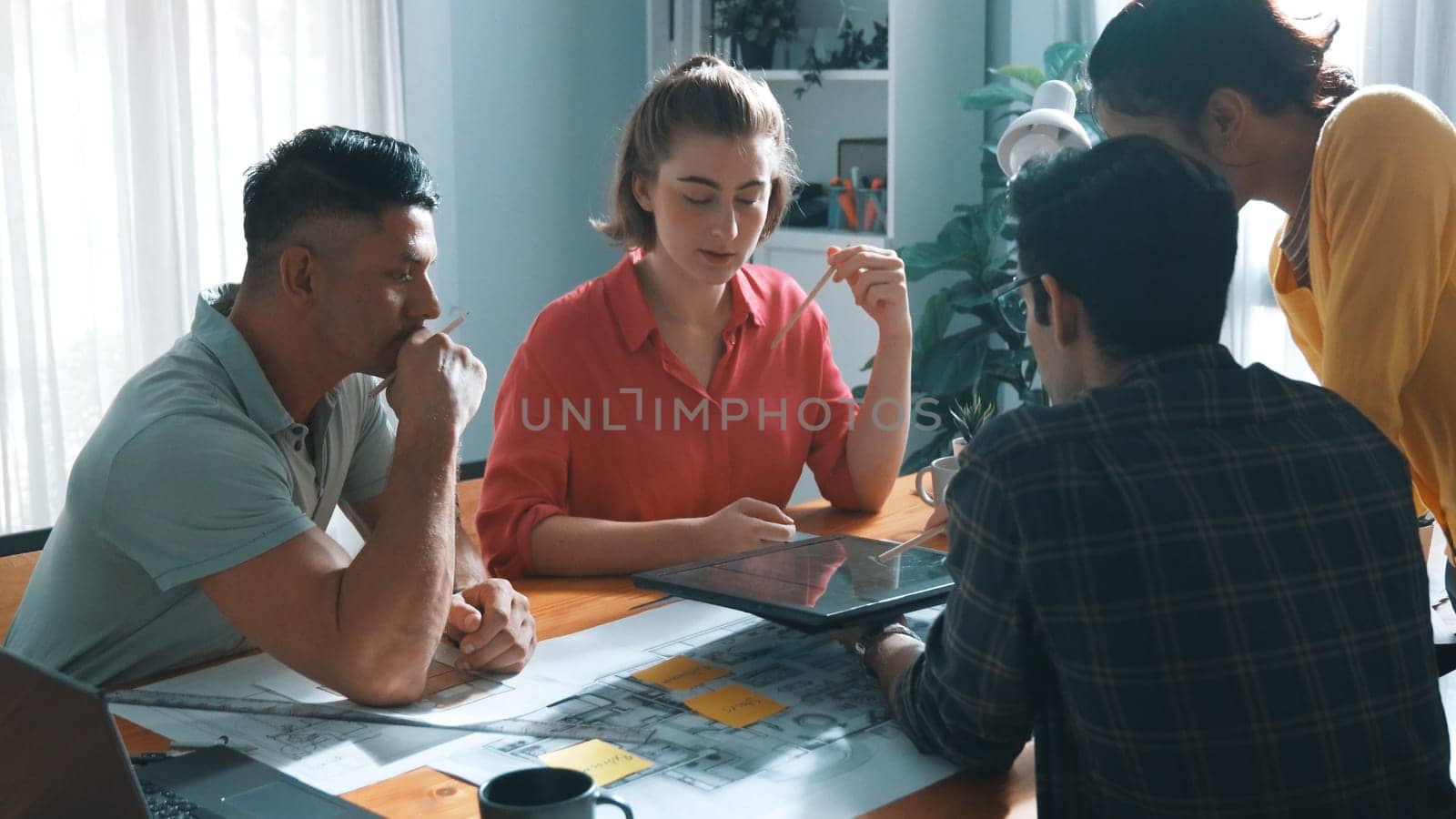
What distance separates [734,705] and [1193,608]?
18.0 inches

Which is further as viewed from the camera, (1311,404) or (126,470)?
(126,470)

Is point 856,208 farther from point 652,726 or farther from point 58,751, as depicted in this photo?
point 58,751

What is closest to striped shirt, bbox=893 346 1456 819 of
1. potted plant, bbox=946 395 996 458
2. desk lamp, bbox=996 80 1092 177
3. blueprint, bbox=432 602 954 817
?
blueprint, bbox=432 602 954 817

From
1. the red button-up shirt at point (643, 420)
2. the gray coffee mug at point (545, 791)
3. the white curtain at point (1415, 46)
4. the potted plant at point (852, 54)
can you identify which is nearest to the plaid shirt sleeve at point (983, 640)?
the gray coffee mug at point (545, 791)

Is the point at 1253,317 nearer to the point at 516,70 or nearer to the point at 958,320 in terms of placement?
the point at 958,320

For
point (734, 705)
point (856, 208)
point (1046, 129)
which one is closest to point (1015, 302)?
point (734, 705)

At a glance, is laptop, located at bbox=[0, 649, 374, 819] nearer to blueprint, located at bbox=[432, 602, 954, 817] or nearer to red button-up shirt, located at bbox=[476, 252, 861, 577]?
blueprint, located at bbox=[432, 602, 954, 817]

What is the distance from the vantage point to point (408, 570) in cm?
138

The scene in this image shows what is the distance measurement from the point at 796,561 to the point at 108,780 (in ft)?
2.84

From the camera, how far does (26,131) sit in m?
2.90

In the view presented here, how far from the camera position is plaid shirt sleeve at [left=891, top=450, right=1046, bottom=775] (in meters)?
1.04

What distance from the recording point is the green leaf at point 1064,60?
3.26m

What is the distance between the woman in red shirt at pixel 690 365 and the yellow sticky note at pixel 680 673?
→ 0.52 metres

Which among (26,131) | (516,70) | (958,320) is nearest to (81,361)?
(26,131)
